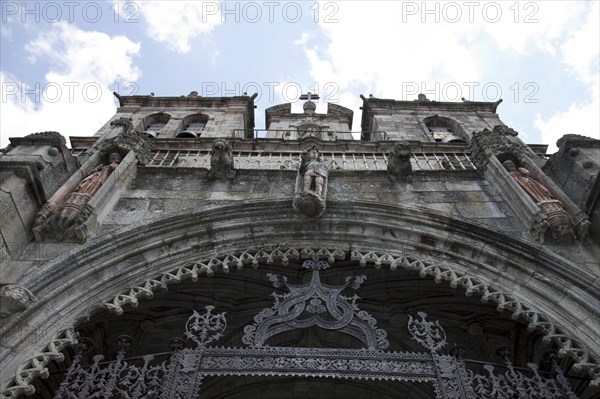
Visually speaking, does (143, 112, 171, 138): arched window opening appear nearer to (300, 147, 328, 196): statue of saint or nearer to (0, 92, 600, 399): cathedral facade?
(0, 92, 600, 399): cathedral facade

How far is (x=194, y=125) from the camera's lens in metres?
15.0

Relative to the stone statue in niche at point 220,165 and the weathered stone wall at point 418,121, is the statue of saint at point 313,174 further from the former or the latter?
the weathered stone wall at point 418,121

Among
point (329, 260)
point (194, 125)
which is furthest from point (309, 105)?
point (329, 260)

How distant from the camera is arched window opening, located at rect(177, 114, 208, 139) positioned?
557 inches

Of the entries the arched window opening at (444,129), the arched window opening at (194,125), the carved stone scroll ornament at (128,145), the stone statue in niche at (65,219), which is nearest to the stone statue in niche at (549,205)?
the stone statue in niche at (65,219)

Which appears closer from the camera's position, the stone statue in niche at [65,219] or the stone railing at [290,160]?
the stone statue in niche at [65,219]

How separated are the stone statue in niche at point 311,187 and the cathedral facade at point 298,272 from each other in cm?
2

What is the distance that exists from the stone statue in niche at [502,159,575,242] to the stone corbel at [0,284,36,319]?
570 centimetres

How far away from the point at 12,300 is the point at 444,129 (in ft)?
40.2

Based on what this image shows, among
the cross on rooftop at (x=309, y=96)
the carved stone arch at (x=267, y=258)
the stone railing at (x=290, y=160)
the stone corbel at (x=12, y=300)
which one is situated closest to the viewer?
→ the stone corbel at (x=12, y=300)

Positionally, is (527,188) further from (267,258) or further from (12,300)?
(12,300)

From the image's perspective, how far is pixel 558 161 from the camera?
7332 millimetres

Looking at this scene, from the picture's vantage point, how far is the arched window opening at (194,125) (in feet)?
46.4

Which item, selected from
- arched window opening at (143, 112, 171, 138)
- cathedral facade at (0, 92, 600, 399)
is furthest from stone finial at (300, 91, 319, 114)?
cathedral facade at (0, 92, 600, 399)
